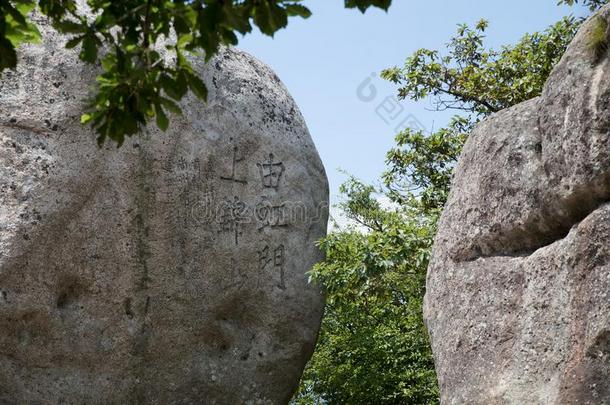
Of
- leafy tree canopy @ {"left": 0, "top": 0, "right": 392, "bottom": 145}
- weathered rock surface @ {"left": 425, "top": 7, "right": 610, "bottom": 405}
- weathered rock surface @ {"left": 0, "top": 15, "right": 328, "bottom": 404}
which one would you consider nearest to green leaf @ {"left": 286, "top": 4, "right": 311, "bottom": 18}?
leafy tree canopy @ {"left": 0, "top": 0, "right": 392, "bottom": 145}

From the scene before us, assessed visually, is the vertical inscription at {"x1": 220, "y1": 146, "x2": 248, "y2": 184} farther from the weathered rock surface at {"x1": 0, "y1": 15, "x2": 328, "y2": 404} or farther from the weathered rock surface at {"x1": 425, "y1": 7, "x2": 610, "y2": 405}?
the weathered rock surface at {"x1": 425, "y1": 7, "x2": 610, "y2": 405}

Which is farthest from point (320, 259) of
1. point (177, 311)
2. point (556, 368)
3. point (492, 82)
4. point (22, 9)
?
point (22, 9)

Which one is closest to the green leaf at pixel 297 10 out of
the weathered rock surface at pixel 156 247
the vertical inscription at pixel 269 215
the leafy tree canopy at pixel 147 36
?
the leafy tree canopy at pixel 147 36

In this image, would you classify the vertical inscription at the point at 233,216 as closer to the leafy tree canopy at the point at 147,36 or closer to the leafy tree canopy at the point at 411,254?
the leafy tree canopy at the point at 411,254

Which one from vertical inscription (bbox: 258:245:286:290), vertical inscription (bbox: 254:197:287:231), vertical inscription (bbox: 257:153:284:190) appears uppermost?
vertical inscription (bbox: 257:153:284:190)

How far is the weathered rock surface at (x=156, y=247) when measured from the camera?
7.20 meters

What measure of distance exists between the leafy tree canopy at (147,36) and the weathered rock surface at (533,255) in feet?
7.63

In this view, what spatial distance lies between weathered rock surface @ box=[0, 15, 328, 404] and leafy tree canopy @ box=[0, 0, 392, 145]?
4200mm

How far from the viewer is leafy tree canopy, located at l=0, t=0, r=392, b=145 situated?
288 cm

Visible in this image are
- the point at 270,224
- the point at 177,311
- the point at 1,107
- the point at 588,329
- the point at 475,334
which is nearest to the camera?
the point at 588,329


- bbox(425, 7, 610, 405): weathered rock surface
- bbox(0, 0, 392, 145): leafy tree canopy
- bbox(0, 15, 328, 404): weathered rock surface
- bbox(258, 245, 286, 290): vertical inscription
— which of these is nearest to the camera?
bbox(0, 0, 392, 145): leafy tree canopy

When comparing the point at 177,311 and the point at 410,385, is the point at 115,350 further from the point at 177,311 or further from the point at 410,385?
the point at 410,385

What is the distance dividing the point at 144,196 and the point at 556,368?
3782mm

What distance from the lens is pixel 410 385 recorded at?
9484mm
